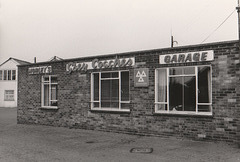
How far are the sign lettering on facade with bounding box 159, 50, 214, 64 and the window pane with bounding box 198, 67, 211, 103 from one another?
16.4 inches

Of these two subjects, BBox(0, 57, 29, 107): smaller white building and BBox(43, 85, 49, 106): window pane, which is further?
BBox(0, 57, 29, 107): smaller white building

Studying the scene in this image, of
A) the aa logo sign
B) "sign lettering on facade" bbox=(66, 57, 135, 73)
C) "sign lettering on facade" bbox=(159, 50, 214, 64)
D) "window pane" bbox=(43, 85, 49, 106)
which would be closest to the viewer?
"sign lettering on facade" bbox=(159, 50, 214, 64)

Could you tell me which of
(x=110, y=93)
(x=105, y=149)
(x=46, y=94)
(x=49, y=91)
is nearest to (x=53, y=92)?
(x=49, y=91)

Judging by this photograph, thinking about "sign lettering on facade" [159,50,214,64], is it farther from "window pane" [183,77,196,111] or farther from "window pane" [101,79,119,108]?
"window pane" [101,79,119,108]

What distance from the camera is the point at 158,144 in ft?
28.8

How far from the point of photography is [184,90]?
9.96m

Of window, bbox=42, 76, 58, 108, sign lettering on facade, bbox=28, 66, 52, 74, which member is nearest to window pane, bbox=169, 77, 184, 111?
window, bbox=42, 76, 58, 108

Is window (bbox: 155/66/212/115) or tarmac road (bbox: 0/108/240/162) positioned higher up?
window (bbox: 155/66/212/115)

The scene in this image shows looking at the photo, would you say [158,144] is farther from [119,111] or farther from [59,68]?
[59,68]

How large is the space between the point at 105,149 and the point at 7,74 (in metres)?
33.1

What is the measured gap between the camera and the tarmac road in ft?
22.7

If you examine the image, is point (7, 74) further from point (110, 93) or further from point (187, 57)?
point (187, 57)

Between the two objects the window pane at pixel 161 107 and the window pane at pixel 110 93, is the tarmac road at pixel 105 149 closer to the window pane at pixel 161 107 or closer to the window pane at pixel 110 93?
the window pane at pixel 161 107

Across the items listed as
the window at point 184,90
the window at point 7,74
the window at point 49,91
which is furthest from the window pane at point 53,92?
the window at point 7,74
